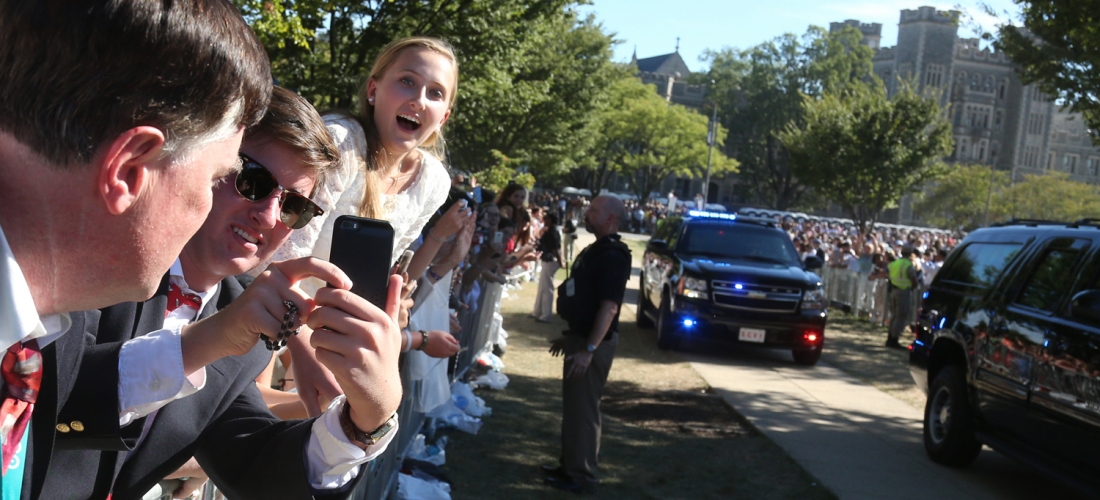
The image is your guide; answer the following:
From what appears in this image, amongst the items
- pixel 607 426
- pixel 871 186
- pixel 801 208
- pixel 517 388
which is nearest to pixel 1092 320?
pixel 607 426

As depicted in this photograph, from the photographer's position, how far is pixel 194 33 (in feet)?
3.55

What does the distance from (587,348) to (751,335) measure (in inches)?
253

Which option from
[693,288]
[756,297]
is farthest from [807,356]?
[693,288]

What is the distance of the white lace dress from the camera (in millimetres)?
2639

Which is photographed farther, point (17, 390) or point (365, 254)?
point (365, 254)

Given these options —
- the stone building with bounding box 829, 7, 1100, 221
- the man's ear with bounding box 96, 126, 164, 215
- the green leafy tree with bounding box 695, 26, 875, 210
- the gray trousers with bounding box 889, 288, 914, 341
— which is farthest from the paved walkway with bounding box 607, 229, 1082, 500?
the stone building with bounding box 829, 7, 1100, 221

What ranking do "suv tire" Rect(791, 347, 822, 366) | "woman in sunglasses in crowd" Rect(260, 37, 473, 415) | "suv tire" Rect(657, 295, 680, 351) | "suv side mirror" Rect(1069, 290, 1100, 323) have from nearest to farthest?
1. "woman in sunglasses in crowd" Rect(260, 37, 473, 415)
2. "suv side mirror" Rect(1069, 290, 1100, 323)
3. "suv tire" Rect(791, 347, 822, 366)
4. "suv tire" Rect(657, 295, 680, 351)

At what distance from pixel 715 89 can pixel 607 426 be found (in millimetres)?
87187

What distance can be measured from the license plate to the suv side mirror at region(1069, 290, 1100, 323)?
265 inches

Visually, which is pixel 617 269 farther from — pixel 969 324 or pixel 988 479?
pixel 988 479

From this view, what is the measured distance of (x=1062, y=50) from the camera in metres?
13.5

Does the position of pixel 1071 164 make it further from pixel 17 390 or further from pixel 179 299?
pixel 17 390

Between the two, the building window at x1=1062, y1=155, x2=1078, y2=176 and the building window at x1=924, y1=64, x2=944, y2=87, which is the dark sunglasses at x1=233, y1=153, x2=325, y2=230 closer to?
the building window at x1=924, y1=64, x2=944, y2=87

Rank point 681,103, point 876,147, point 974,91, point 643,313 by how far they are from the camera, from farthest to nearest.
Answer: point 681,103 < point 974,91 < point 876,147 < point 643,313
